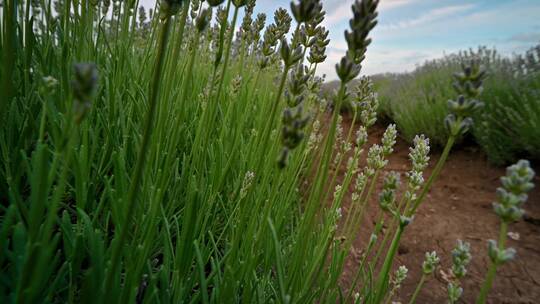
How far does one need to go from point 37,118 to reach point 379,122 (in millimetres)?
6528

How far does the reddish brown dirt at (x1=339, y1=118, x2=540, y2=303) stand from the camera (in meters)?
2.29

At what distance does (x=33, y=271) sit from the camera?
1.90ft

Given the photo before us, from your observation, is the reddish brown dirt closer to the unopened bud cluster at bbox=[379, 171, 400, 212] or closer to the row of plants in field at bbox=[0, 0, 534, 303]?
the row of plants in field at bbox=[0, 0, 534, 303]

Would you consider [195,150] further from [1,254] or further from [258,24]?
[258,24]

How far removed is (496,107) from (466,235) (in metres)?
2.41

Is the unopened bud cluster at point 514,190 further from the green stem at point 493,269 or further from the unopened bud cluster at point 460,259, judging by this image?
the unopened bud cluster at point 460,259

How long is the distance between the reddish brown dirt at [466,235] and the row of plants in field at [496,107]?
1.07ft

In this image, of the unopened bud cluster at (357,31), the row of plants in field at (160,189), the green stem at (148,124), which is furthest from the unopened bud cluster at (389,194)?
the green stem at (148,124)

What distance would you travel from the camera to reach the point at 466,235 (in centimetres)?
297

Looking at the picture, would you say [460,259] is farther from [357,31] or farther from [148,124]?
[148,124]

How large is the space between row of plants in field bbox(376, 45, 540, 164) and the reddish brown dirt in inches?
12.8

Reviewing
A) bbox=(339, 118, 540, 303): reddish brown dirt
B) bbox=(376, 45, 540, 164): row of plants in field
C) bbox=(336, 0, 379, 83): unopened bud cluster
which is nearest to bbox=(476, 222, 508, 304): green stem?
bbox=(336, 0, 379, 83): unopened bud cluster

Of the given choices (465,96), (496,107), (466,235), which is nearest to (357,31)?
(465,96)

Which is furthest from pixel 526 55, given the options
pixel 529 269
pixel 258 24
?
pixel 258 24
